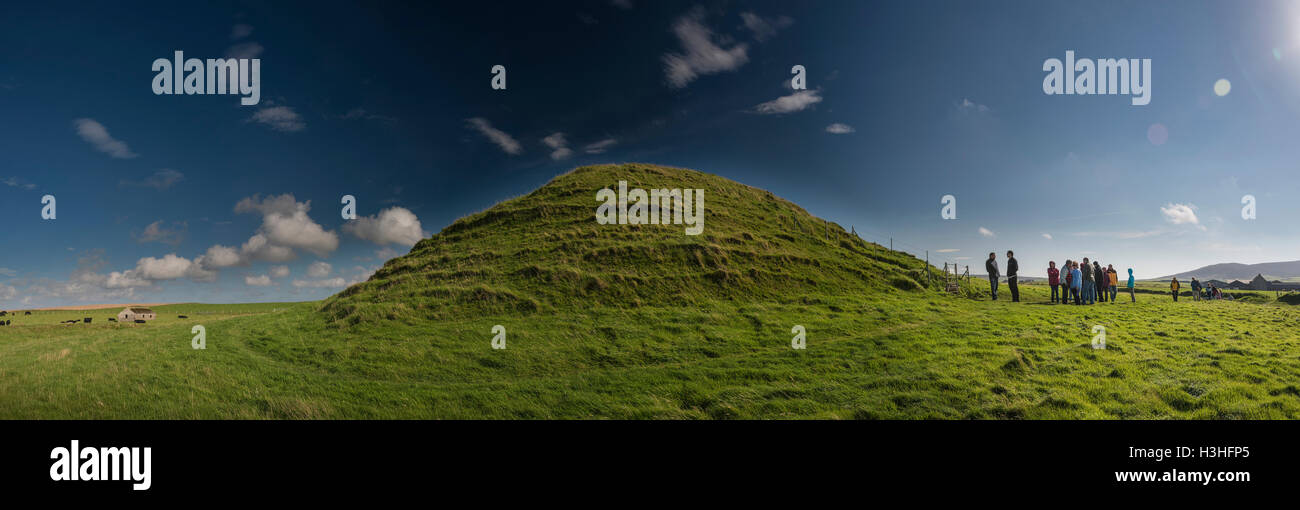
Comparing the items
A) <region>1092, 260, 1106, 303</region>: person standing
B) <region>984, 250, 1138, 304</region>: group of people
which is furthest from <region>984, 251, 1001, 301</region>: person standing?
<region>1092, 260, 1106, 303</region>: person standing

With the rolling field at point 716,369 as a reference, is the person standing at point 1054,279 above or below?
above

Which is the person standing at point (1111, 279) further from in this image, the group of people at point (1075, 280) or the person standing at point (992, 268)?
the person standing at point (992, 268)

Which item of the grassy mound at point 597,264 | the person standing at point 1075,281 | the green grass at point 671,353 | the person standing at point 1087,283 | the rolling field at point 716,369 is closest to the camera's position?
the rolling field at point 716,369

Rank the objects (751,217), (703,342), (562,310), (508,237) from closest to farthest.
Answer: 1. (703,342)
2. (562,310)
3. (508,237)
4. (751,217)

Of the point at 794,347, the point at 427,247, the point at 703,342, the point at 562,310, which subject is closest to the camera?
the point at 794,347

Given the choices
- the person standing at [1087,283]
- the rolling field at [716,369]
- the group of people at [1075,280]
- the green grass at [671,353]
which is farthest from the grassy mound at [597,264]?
the person standing at [1087,283]

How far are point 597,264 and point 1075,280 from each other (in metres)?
27.4

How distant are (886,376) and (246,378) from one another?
1971 centimetres

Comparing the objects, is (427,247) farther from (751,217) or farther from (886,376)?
(886,376)

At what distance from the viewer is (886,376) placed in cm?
1081

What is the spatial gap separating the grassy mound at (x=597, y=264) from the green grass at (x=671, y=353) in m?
0.20

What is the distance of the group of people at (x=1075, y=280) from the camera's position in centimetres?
2386
